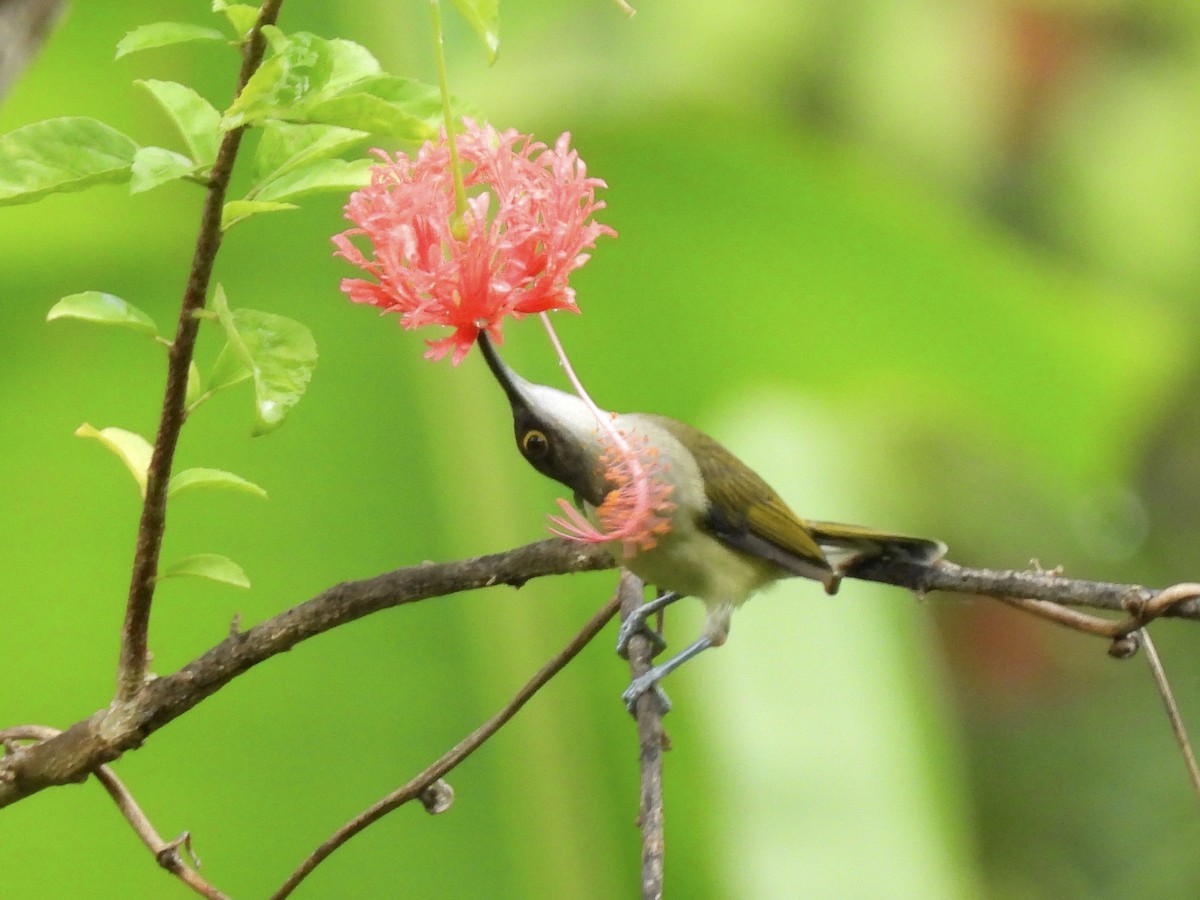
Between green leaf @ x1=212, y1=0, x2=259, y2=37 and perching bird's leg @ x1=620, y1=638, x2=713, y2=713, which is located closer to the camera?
green leaf @ x1=212, y1=0, x2=259, y2=37

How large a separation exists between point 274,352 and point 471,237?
145mm

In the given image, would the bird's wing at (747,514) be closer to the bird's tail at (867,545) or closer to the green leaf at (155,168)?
the bird's tail at (867,545)

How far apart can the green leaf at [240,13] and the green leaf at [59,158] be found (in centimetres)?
9

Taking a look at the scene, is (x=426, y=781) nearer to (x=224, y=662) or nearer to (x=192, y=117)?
(x=224, y=662)

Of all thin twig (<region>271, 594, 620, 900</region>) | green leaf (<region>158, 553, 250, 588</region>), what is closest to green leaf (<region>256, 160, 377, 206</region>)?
green leaf (<region>158, 553, 250, 588</region>)

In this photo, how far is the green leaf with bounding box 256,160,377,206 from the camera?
2.66ft

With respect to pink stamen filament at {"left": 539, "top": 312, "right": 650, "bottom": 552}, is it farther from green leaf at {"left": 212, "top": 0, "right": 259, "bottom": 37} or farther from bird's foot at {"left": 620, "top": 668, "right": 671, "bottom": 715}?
green leaf at {"left": 212, "top": 0, "right": 259, "bottom": 37}

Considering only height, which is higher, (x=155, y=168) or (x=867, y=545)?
(x=155, y=168)

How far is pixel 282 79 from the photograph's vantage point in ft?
2.33

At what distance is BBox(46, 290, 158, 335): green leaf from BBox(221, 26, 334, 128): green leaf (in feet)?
0.47

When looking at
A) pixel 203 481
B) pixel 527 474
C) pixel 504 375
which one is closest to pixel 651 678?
pixel 504 375

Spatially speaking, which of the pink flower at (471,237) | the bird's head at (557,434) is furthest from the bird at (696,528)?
the pink flower at (471,237)

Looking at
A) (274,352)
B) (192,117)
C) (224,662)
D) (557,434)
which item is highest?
(192,117)

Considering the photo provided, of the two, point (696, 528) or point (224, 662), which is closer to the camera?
point (224, 662)
